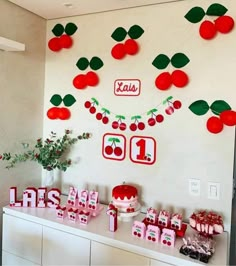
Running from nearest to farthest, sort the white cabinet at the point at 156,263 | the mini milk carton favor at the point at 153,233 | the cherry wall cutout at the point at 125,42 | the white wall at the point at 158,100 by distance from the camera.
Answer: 1. the white cabinet at the point at 156,263
2. the mini milk carton favor at the point at 153,233
3. the white wall at the point at 158,100
4. the cherry wall cutout at the point at 125,42

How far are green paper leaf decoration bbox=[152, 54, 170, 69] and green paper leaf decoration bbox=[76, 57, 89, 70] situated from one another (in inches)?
24.3

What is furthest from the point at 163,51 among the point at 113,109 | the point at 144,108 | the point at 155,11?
the point at 113,109

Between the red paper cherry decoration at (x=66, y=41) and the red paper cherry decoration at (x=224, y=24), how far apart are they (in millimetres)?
1240

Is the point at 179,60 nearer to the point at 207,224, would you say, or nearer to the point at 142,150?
the point at 142,150

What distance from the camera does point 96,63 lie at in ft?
7.38

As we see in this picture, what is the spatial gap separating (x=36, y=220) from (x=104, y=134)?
859 mm

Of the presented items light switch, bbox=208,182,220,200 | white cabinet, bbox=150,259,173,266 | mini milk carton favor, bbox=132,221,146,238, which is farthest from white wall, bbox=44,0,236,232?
white cabinet, bbox=150,259,173,266

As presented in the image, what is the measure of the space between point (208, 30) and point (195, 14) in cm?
18

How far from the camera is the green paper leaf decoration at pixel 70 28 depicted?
7.67ft

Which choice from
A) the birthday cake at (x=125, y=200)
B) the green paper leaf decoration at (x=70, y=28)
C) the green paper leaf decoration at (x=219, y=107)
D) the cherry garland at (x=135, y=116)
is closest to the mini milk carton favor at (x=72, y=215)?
the birthday cake at (x=125, y=200)

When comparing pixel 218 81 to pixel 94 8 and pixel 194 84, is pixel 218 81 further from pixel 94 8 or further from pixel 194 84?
pixel 94 8

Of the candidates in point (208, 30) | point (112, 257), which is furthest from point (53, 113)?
point (208, 30)

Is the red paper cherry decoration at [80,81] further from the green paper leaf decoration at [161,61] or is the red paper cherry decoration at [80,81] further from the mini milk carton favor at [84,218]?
the mini milk carton favor at [84,218]

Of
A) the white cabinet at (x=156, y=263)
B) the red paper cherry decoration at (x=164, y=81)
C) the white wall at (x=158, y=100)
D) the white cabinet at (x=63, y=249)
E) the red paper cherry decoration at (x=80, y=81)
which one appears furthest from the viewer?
the red paper cherry decoration at (x=80, y=81)
